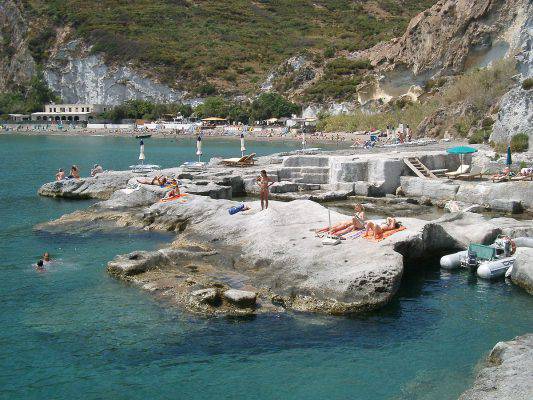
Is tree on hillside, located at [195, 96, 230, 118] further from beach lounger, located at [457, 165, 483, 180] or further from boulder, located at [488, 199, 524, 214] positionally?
boulder, located at [488, 199, 524, 214]

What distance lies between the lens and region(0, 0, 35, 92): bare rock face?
5891 inches

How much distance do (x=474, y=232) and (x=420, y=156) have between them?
14.3m

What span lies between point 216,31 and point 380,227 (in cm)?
13626

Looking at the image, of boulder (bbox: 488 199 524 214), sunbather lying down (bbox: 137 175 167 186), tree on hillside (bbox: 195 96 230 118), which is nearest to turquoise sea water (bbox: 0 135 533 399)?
boulder (bbox: 488 199 524 214)

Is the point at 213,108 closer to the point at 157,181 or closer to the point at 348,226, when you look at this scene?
the point at 157,181

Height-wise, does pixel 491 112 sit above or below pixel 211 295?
above

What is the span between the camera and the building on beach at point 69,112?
13438 centimetres

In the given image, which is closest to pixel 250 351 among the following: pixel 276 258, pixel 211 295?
pixel 211 295

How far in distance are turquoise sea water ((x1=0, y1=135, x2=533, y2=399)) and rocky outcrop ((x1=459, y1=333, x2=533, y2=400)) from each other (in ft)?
1.47

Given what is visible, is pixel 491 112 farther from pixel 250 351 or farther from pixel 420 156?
pixel 250 351

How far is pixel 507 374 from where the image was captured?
12664 mm

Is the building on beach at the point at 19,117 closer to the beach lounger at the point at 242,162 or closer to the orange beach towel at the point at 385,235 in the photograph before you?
the beach lounger at the point at 242,162

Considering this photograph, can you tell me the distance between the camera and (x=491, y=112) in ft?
177

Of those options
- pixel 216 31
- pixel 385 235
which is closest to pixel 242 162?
pixel 385 235
